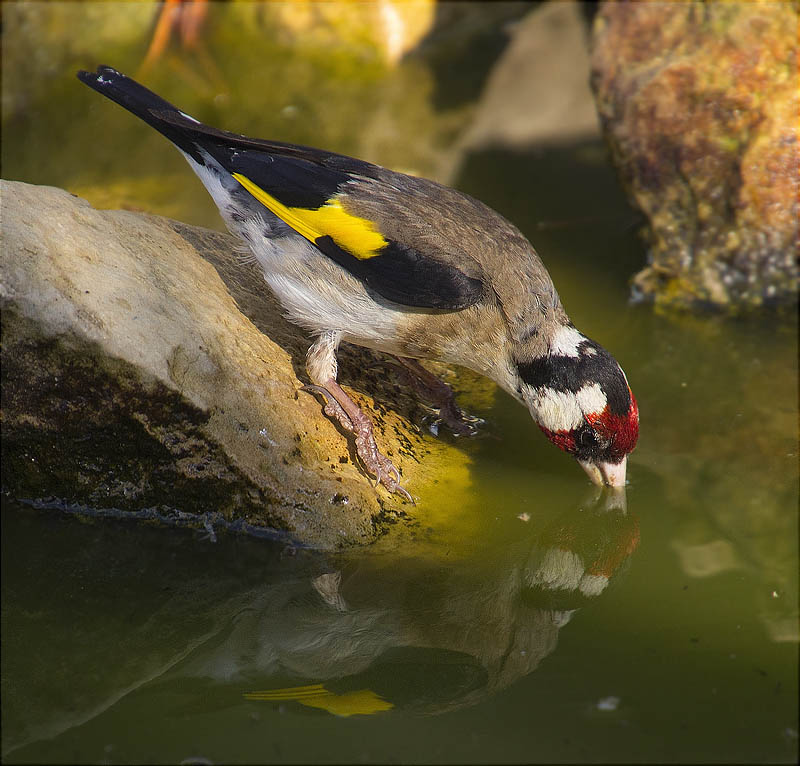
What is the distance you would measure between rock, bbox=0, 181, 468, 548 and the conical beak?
61cm

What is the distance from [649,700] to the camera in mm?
3037

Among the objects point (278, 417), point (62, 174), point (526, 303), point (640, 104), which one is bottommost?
point (62, 174)

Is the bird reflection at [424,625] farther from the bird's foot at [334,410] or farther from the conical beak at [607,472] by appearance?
the bird's foot at [334,410]

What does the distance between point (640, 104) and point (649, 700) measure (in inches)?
169

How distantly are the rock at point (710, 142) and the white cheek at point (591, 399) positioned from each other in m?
2.22

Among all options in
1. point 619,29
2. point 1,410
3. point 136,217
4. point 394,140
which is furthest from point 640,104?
point 1,410

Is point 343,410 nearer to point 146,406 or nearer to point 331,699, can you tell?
point 146,406

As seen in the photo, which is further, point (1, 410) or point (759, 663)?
point (1, 410)

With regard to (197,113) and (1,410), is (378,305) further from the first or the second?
(197,113)

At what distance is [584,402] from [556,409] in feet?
0.51

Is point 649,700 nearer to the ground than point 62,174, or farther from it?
farther from it

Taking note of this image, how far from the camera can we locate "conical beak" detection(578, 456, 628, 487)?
14.0 feet

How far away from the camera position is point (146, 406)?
3.76 m

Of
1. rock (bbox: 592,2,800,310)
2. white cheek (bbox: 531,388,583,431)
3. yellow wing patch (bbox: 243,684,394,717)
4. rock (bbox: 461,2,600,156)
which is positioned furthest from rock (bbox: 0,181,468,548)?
rock (bbox: 461,2,600,156)
